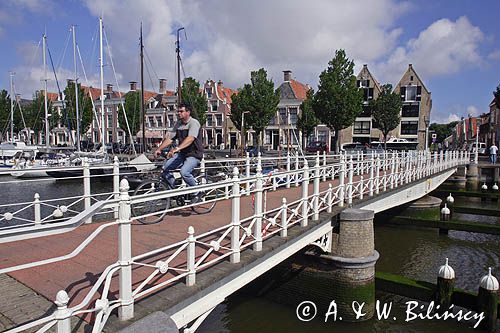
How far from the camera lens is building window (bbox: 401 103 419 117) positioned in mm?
54469

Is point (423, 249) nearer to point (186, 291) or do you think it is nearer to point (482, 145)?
point (186, 291)

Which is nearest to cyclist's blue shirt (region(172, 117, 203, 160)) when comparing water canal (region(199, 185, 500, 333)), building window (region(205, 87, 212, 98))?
water canal (region(199, 185, 500, 333))

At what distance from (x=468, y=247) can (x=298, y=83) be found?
47106mm

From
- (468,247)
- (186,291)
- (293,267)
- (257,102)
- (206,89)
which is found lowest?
(468,247)

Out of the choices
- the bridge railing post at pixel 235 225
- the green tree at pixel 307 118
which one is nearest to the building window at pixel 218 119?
the green tree at pixel 307 118

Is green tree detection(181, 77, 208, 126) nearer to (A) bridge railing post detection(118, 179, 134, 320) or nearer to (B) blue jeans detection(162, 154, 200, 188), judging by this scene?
(B) blue jeans detection(162, 154, 200, 188)

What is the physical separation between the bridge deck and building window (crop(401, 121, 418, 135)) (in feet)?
174

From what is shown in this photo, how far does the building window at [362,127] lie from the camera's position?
56531mm

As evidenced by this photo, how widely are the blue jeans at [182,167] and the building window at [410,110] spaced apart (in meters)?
53.6

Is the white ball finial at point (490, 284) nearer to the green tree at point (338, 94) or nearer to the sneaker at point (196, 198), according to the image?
the sneaker at point (196, 198)

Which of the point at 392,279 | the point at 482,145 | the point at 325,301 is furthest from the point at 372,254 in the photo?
the point at 482,145

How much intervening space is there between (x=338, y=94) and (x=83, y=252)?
31209 millimetres

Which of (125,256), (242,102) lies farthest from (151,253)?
(242,102)

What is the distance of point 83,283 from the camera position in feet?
13.7
